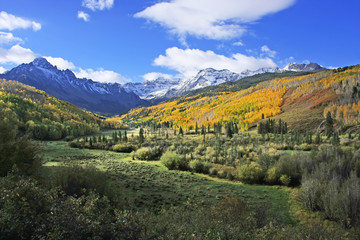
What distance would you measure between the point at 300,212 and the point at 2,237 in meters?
22.9

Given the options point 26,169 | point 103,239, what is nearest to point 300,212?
point 103,239

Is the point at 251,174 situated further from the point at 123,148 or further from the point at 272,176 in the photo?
the point at 123,148

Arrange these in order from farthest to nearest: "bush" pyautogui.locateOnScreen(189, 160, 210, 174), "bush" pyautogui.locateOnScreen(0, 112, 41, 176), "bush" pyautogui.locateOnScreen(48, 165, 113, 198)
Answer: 1. "bush" pyautogui.locateOnScreen(189, 160, 210, 174)
2. "bush" pyautogui.locateOnScreen(0, 112, 41, 176)
3. "bush" pyautogui.locateOnScreen(48, 165, 113, 198)

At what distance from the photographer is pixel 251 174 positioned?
28953 millimetres

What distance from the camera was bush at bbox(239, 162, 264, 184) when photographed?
29.0m

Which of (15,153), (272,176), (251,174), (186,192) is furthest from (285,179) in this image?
(15,153)

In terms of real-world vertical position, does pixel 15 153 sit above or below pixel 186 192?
above

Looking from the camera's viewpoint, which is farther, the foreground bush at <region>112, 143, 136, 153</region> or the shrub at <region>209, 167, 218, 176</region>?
the foreground bush at <region>112, 143, 136, 153</region>

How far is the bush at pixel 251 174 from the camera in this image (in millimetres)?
29016

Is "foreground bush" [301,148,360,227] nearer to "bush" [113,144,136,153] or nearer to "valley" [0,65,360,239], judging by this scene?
"valley" [0,65,360,239]

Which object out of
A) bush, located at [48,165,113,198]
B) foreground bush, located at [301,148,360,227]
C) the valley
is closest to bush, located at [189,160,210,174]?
the valley

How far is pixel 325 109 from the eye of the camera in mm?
114000

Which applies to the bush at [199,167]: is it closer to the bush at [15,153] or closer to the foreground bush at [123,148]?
the bush at [15,153]

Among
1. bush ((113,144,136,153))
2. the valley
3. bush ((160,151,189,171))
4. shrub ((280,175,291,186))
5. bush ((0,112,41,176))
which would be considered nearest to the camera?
the valley
